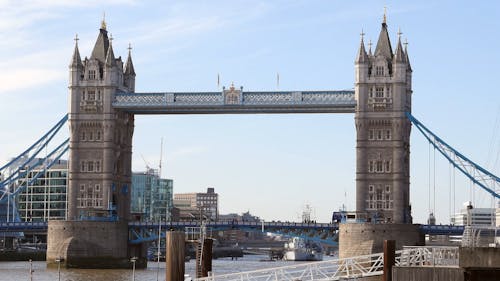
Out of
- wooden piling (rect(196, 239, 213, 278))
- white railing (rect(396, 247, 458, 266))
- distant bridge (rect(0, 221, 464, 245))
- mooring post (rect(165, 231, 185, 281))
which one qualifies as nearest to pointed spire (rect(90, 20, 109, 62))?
distant bridge (rect(0, 221, 464, 245))

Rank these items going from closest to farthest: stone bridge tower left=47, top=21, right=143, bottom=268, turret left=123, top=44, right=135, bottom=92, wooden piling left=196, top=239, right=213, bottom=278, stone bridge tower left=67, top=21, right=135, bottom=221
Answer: wooden piling left=196, top=239, right=213, bottom=278
stone bridge tower left=47, top=21, right=143, bottom=268
stone bridge tower left=67, top=21, right=135, bottom=221
turret left=123, top=44, right=135, bottom=92

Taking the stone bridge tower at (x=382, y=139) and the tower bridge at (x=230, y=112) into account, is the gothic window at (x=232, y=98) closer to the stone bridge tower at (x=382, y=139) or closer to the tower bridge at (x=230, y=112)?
the tower bridge at (x=230, y=112)

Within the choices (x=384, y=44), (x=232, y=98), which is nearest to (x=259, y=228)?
(x=232, y=98)

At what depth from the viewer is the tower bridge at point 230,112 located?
12356 centimetres

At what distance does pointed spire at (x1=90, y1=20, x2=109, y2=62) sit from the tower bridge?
56.0 inches

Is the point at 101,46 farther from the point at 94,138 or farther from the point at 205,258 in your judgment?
the point at 205,258

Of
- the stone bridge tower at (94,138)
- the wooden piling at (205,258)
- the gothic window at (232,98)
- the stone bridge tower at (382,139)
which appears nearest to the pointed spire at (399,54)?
the stone bridge tower at (382,139)

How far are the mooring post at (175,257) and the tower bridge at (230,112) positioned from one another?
68688 mm

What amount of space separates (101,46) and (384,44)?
34.8 meters

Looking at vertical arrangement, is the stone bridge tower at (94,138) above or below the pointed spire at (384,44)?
below

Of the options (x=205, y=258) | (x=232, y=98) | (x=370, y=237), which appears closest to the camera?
(x=205, y=258)

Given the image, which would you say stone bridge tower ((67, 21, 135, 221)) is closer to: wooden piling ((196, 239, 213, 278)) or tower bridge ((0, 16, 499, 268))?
tower bridge ((0, 16, 499, 268))

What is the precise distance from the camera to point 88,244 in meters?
124

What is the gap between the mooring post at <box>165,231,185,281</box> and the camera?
49.8 metres
